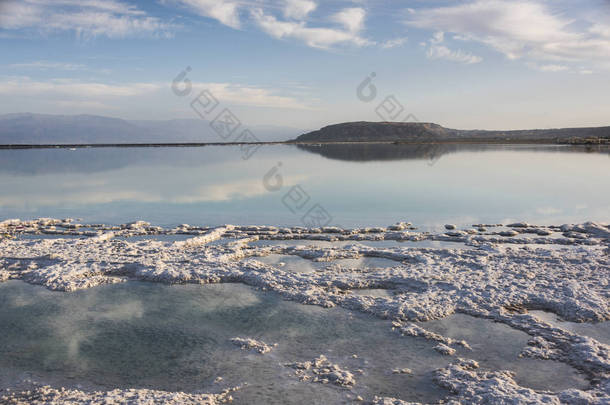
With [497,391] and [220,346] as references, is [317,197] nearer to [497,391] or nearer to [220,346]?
[220,346]

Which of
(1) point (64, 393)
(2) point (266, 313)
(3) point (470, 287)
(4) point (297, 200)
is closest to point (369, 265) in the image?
(3) point (470, 287)

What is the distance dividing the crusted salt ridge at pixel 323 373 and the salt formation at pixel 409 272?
21 millimetres

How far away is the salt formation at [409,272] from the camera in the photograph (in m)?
5.50

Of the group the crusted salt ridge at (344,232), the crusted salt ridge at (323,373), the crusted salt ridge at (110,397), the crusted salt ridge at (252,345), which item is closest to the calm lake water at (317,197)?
the crusted salt ridge at (344,232)

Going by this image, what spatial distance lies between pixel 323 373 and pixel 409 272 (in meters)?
4.25

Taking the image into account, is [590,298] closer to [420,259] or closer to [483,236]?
[420,259]

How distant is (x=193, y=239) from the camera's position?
12000mm

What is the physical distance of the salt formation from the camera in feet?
18.0

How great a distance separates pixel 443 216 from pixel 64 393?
44.3 ft

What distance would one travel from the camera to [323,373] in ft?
17.2

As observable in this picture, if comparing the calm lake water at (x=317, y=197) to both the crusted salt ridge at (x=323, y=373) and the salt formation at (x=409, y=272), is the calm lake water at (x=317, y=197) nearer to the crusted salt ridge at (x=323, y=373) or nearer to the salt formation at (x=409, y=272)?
the salt formation at (x=409, y=272)

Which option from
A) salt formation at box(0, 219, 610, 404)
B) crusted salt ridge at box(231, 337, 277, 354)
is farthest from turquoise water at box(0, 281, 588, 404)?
salt formation at box(0, 219, 610, 404)

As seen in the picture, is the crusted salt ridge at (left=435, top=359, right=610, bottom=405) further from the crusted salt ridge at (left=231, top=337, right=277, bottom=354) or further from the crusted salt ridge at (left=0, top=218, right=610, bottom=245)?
the crusted salt ridge at (left=0, top=218, right=610, bottom=245)

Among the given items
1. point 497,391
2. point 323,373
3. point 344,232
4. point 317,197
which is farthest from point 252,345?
point 317,197
